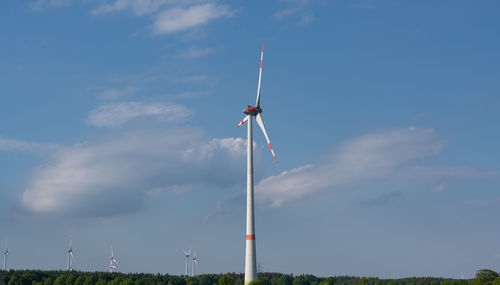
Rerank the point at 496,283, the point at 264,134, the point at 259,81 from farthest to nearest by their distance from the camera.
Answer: the point at 496,283 → the point at 259,81 → the point at 264,134

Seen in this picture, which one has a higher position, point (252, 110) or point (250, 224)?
point (252, 110)

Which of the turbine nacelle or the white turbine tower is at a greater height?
the turbine nacelle

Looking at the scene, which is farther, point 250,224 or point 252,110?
point 252,110

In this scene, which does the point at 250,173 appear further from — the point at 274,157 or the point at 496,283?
the point at 496,283

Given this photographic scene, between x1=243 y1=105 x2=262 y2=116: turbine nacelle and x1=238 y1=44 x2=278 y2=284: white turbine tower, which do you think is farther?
x1=243 y1=105 x2=262 y2=116: turbine nacelle

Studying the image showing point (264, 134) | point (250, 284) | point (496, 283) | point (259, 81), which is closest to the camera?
point (250, 284)

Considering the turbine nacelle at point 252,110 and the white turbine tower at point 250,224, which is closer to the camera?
the white turbine tower at point 250,224

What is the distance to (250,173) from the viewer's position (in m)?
142

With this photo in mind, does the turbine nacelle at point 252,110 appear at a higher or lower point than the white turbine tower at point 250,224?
higher

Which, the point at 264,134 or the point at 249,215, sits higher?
the point at 264,134

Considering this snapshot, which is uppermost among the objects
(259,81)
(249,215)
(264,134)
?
(259,81)

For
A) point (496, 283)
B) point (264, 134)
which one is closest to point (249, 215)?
point (264, 134)

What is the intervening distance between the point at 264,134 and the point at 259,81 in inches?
628

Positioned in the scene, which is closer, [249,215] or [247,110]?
[249,215]
